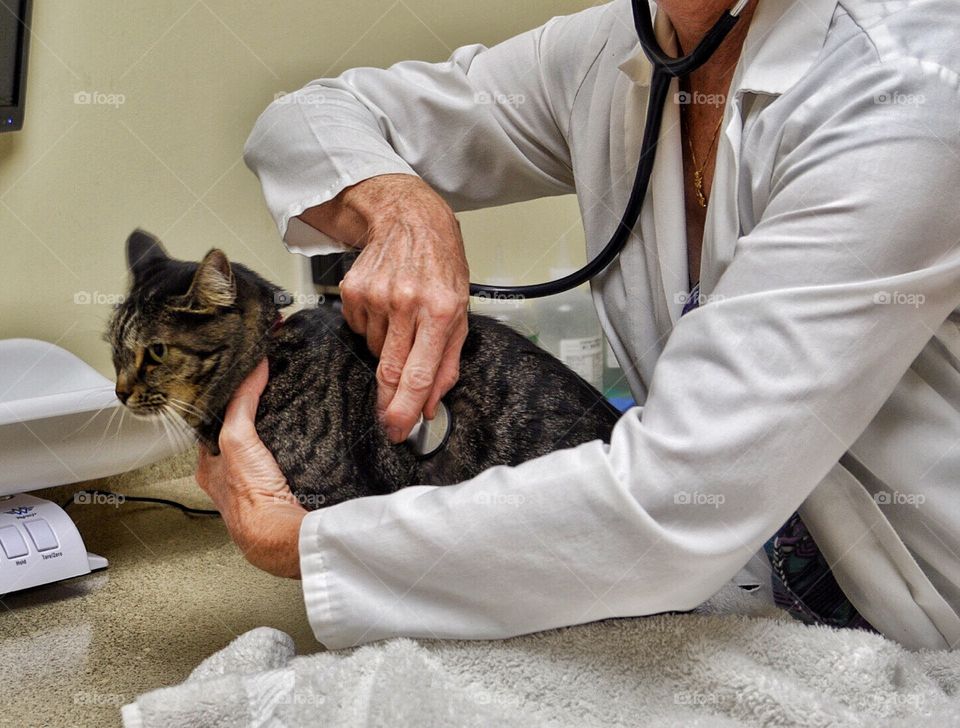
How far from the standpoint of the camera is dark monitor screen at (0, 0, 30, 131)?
1182 millimetres

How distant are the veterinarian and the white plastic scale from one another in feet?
0.48

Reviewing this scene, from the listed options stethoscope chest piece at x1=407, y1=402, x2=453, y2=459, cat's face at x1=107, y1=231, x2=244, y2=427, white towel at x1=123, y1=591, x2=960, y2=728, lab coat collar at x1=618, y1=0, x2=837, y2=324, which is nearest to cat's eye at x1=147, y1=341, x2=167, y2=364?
cat's face at x1=107, y1=231, x2=244, y2=427

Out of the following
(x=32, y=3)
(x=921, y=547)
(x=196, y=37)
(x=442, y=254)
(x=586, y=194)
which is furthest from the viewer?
(x=196, y=37)

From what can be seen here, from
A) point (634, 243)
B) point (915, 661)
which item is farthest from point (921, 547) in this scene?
point (634, 243)

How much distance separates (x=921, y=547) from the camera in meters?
0.76

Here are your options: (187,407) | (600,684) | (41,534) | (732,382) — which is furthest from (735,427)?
(41,534)

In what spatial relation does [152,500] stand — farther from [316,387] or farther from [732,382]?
[732,382]

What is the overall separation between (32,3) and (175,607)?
81 centimetres

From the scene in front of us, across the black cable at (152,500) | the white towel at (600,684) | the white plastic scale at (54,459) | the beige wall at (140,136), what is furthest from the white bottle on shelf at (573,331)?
the white towel at (600,684)

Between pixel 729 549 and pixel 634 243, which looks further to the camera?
pixel 634 243

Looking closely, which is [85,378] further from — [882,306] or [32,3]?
[882,306]

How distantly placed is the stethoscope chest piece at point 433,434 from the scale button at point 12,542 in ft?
1.64

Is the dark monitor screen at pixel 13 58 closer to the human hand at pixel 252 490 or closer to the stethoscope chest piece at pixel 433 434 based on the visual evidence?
the human hand at pixel 252 490

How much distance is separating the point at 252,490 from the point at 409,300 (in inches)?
9.3
